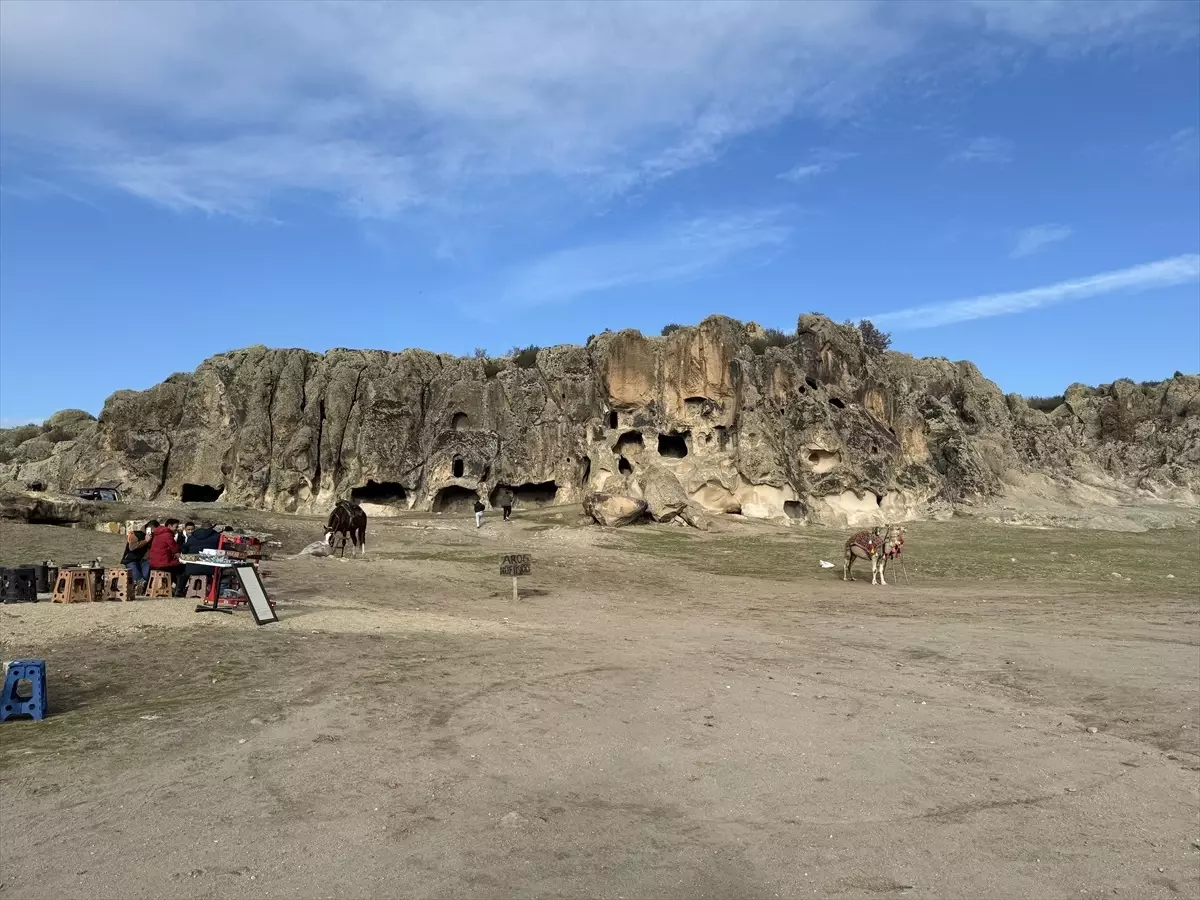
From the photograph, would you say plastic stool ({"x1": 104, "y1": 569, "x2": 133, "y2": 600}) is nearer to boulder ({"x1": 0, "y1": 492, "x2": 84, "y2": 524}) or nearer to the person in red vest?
the person in red vest

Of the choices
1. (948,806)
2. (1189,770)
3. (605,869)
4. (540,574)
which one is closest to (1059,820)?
(948,806)

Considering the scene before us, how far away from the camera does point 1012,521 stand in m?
44.1

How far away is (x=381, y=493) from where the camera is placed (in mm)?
49594

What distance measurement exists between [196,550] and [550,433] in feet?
102

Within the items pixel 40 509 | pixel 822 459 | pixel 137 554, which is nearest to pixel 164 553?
pixel 137 554

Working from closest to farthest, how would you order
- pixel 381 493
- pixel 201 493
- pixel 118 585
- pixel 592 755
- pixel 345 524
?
pixel 592 755 → pixel 118 585 → pixel 345 524 → pixel 201 493 → pixel 381 493

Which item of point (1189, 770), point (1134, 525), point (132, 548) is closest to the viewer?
point (1189, 770)

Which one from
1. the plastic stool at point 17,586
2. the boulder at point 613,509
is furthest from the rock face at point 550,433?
the plastic stool at point 17,586

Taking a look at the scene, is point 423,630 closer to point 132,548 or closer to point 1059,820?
point 132,548

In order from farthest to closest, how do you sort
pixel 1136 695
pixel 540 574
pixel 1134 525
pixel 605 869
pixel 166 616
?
1. pixel 1134 525
2. pixel 540 574
3. pixel 166 616
4. pixel 1136 695
5. pixel 605 869

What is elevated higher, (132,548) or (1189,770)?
(132,548)

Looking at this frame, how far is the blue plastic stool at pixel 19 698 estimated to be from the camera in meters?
8.02

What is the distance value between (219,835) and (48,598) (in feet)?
39.1

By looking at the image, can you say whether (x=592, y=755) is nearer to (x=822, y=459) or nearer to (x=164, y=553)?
(x=164, y=553)
